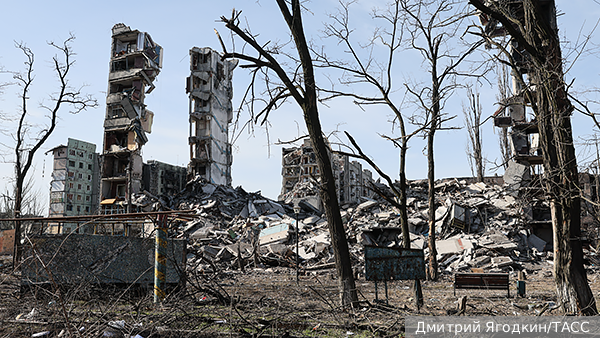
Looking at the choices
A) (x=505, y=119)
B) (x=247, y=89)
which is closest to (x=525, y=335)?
(x=247, y=89)

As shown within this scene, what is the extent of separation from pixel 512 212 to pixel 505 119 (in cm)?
535

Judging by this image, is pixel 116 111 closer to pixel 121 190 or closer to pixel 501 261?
pixel 121 190

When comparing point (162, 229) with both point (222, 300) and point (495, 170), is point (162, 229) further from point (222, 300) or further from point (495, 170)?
point (495, 170)

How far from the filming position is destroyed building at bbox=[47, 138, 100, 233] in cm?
5788

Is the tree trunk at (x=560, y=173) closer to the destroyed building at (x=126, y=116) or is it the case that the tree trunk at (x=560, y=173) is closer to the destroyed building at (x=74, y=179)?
the destroyed building at (x=126, y=116)

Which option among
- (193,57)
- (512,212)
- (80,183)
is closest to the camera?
(512,212)

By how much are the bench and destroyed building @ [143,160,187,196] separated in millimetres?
37261

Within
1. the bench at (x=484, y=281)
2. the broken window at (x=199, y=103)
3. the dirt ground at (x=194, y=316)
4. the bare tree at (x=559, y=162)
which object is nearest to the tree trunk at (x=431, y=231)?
the bench at (x=484, y=281)

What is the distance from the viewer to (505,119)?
24.3 meters

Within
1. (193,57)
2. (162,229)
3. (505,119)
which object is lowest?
(162,229)

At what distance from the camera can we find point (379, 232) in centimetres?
2370

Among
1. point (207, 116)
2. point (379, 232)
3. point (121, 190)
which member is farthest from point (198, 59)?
point (379, 232)

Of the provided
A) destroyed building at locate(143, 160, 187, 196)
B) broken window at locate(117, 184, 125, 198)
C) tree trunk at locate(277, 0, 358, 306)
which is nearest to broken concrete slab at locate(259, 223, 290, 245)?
tree trunk at locate(277, 0, 358, 306)

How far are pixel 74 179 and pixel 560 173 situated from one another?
63977 mm
